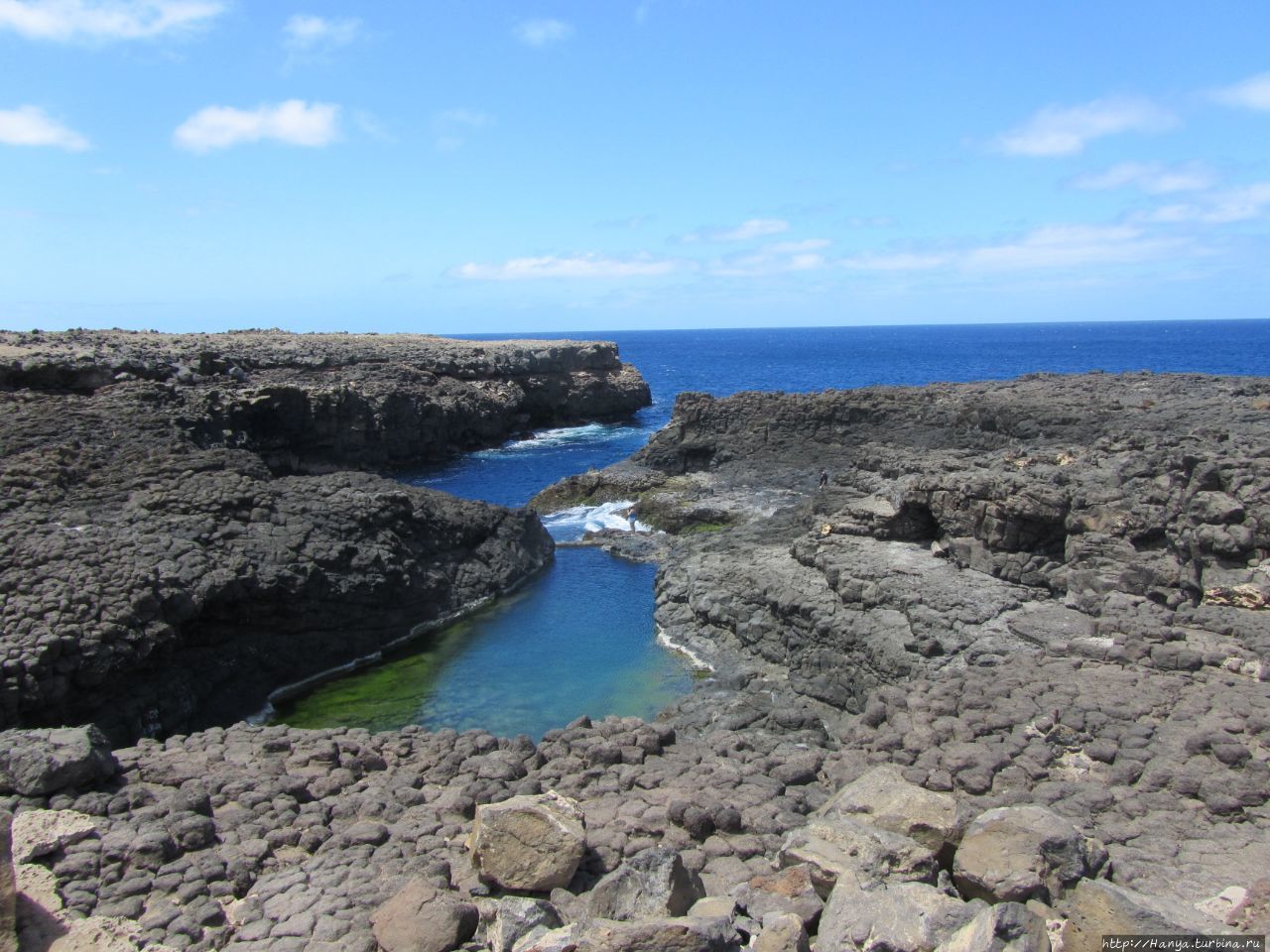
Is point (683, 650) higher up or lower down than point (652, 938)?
lower down

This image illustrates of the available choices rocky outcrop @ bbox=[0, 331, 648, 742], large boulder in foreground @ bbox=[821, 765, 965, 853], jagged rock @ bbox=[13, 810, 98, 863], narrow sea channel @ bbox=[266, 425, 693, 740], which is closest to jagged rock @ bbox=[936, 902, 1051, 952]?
large boulder in foreground @ bbox=[821, 765, 965, 853]

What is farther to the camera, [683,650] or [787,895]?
[683,650]

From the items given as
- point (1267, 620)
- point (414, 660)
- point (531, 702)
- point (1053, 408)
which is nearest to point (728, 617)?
point (531, 702)

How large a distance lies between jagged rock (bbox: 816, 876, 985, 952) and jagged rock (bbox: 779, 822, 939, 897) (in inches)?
18.5

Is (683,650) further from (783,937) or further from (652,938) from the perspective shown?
(652,938)

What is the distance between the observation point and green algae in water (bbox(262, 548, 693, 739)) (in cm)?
2202

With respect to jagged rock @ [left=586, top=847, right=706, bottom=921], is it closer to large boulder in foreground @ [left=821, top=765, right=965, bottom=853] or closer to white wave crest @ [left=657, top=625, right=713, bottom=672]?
large boulder in foreground @ [left=821, top=765, right=965, bottom=853]

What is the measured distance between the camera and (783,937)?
8039 mm

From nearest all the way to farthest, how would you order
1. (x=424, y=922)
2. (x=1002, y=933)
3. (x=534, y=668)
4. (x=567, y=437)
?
(x=1002, y=933) → (x=424, y=922) → (x=534, y=668) → (x=567, y=437)

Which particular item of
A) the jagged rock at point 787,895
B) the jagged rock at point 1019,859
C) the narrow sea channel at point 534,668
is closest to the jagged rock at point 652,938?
the jagged rock at point 787,895

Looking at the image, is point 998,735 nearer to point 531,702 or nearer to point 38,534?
point 531,702

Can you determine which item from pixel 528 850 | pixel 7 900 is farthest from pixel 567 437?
pixel 7 900

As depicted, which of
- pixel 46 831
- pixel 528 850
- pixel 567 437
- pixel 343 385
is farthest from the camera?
pixel 567 437

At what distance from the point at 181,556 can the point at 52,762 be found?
39.4 feet
